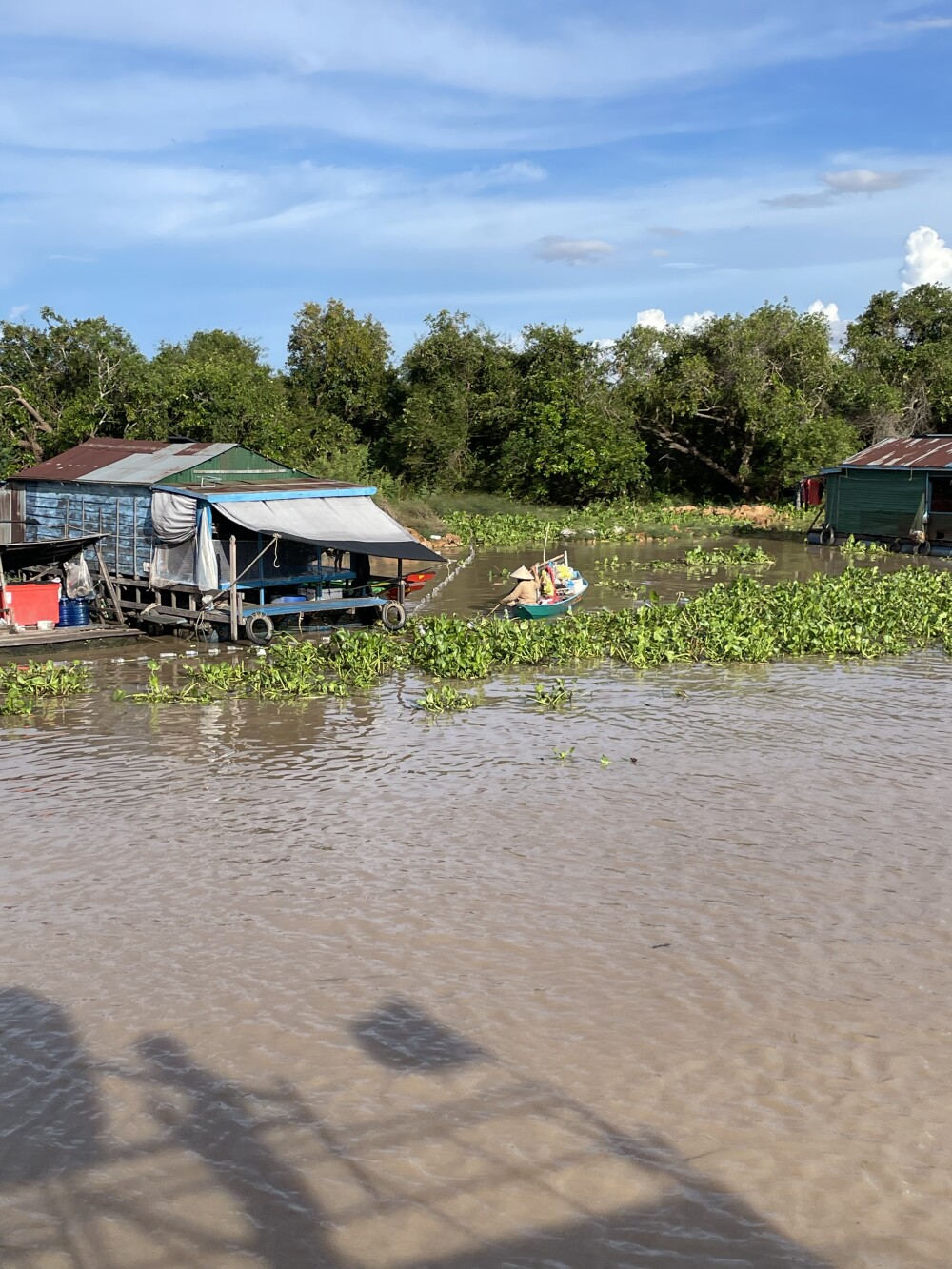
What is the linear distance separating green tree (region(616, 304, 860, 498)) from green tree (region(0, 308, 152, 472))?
18.7 metres

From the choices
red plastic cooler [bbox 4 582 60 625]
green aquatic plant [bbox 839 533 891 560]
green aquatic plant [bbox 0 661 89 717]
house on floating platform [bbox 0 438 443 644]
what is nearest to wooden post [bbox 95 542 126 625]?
house on floating platform [bbox 0 438 443 644]

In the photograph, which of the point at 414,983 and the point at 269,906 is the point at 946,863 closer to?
the point at 414,983

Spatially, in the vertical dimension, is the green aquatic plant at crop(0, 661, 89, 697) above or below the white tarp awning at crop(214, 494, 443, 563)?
below

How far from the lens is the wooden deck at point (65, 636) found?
1772 centimetres

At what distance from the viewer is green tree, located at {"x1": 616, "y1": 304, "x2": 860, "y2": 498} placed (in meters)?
42.6

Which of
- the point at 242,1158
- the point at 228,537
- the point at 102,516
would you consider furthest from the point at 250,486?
the point at 242,1158

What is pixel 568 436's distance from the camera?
4228 centimetres

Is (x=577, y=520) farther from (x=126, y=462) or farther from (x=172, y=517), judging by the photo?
(x=172, y=517)

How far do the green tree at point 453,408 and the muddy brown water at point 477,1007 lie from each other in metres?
33.1

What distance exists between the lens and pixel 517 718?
543 inches

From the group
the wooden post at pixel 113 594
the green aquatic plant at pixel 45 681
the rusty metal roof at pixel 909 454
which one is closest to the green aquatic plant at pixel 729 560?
the rusty metal roof at pixel 909 454

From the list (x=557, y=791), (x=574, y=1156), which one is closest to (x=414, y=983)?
(x=574, y=1156)

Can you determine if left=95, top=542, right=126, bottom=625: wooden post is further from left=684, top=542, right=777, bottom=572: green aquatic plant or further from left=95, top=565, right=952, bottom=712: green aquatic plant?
left=684, top=542, right=777, bottom=572: green aquatic plant

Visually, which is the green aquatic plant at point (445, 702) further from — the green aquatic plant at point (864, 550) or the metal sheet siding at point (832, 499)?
the metal sheet siding at point (832, 499)
